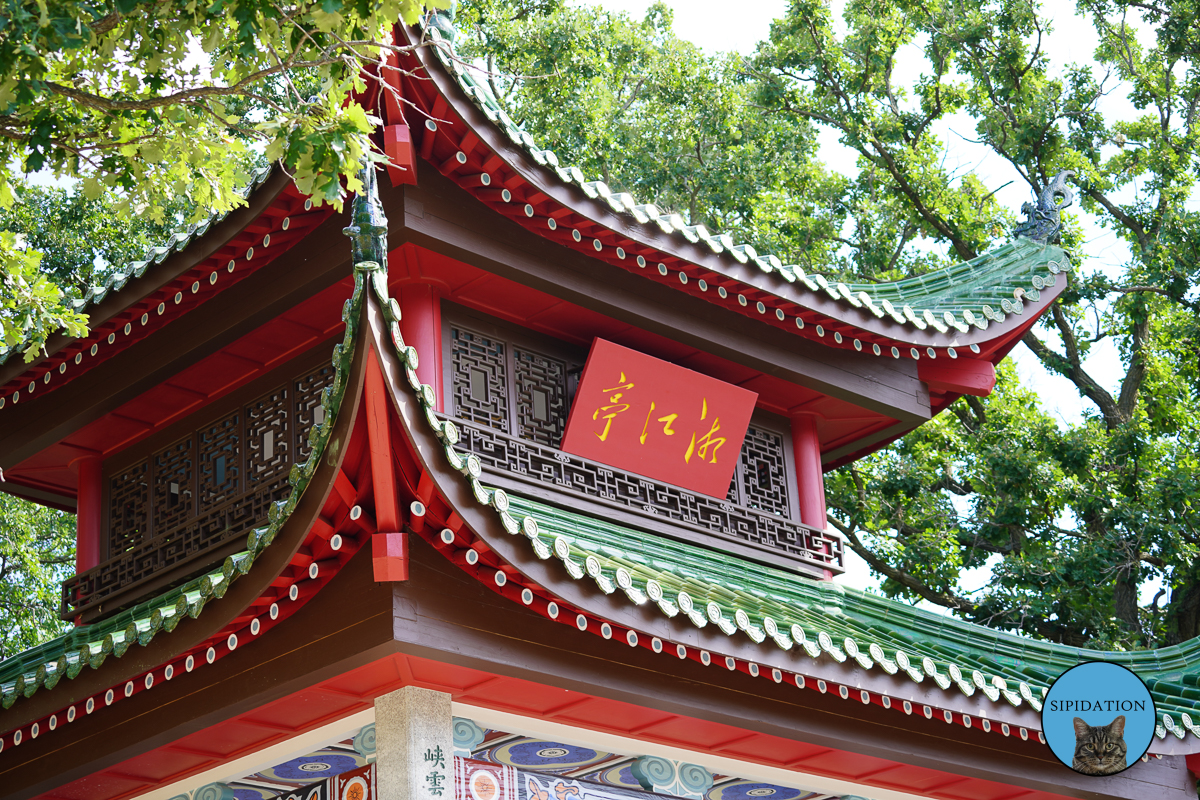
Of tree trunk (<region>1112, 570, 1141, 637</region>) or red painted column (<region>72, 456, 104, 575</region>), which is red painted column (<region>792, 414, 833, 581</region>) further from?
tree trunk (<region>1112, 570, 1141, 637</region>)

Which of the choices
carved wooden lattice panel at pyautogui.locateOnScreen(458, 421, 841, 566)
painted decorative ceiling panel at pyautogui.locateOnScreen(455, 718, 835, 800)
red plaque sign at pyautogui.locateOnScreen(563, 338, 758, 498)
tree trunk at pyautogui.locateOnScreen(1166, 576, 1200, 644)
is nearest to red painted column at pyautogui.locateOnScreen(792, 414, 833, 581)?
carved wooden lattice panel at pyautogui.locateOnScreen(458, 421, 841, 566)

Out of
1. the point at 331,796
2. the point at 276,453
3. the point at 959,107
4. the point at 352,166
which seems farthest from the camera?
the point at 959,107

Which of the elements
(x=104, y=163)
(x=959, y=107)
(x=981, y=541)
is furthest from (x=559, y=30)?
(x=104, y=163)

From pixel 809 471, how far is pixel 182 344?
3.95 meters

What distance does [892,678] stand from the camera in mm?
5848

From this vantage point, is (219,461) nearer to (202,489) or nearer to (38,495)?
(202,489)

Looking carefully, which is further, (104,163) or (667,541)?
(667,541)

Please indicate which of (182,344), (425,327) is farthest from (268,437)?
(425,327)

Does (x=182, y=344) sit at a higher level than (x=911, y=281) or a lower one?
lower

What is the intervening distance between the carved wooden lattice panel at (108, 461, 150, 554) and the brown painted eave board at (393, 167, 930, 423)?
8.24 feet

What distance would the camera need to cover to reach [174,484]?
307 inches

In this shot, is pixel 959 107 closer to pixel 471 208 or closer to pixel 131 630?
pixel 471 208

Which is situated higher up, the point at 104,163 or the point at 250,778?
the point at 104,163

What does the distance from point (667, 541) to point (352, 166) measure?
A: 3317 millimetres
